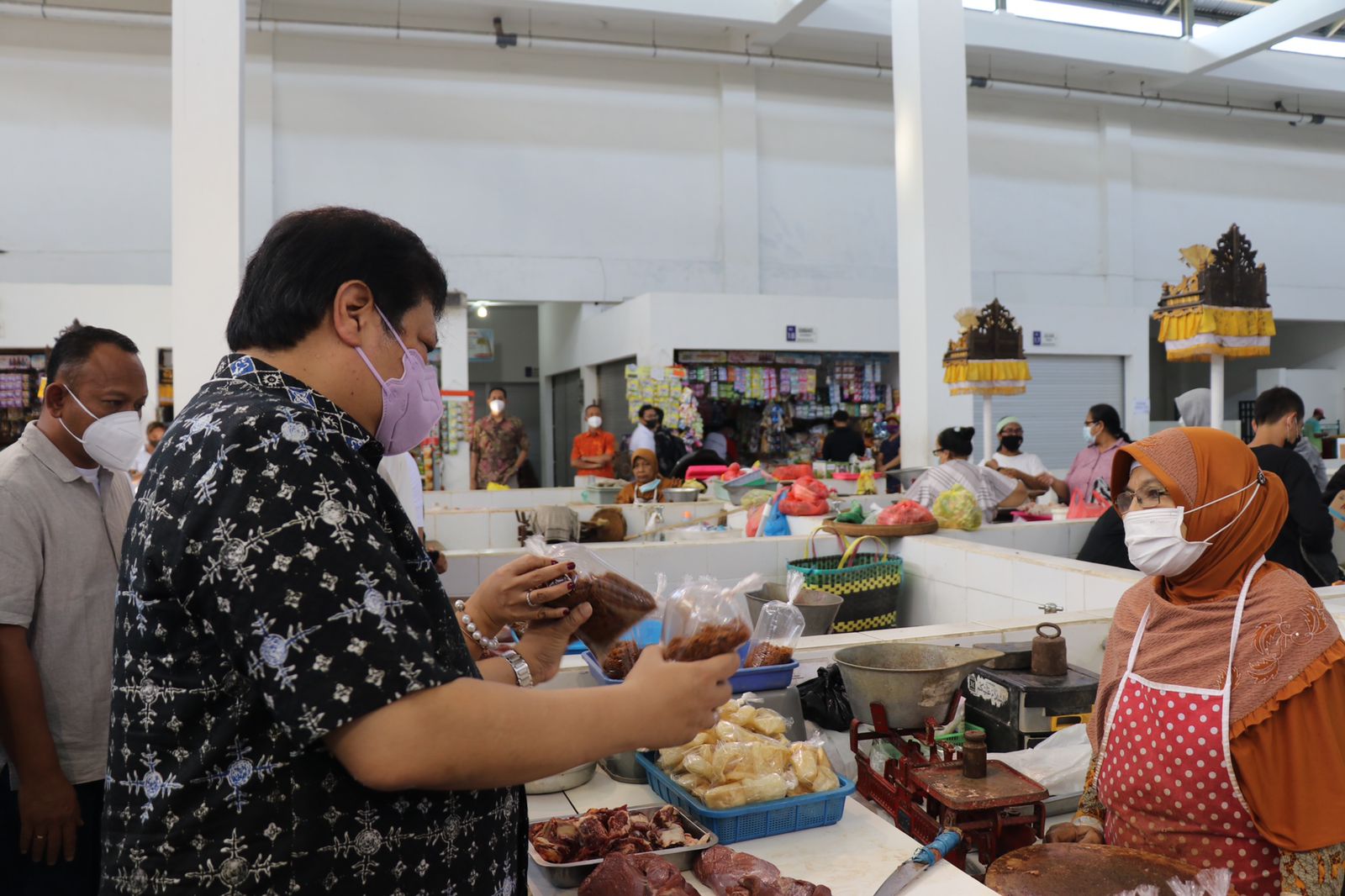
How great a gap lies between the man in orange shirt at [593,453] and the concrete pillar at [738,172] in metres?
4.05

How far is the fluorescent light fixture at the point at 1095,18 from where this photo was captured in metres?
14.4

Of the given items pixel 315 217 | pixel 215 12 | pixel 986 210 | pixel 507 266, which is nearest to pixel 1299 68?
pixel 986 210

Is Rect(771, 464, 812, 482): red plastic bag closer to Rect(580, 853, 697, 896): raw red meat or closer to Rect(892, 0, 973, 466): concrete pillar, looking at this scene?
Rect(892, 0, 973, 466): concrete pillar

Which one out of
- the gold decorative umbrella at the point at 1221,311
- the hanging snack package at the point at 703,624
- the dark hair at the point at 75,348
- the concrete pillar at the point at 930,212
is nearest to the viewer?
the hanging snack package at the point at 703,624

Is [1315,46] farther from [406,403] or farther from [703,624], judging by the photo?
[406,403]

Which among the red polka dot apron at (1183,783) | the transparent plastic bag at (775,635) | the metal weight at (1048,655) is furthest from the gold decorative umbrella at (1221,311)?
the transparent plastic bag at (775,635)

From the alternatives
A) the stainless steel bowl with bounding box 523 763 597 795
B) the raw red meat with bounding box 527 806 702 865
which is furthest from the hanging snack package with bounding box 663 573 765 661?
the stainless steel bowl with bounding box 523 763 597 795

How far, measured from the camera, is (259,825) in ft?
3.41

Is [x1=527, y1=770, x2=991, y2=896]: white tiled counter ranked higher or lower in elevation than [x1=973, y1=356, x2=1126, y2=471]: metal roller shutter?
lower

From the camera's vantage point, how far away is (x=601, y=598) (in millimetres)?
1692

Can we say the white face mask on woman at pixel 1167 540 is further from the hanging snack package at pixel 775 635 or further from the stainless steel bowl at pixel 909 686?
the hanging snack package at pixel 775 635

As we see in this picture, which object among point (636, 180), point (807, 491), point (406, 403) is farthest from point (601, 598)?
point (636, 180)

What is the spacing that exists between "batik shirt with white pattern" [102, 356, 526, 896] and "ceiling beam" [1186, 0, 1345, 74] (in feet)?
48.1

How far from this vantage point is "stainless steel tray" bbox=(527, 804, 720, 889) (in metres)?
1.78
